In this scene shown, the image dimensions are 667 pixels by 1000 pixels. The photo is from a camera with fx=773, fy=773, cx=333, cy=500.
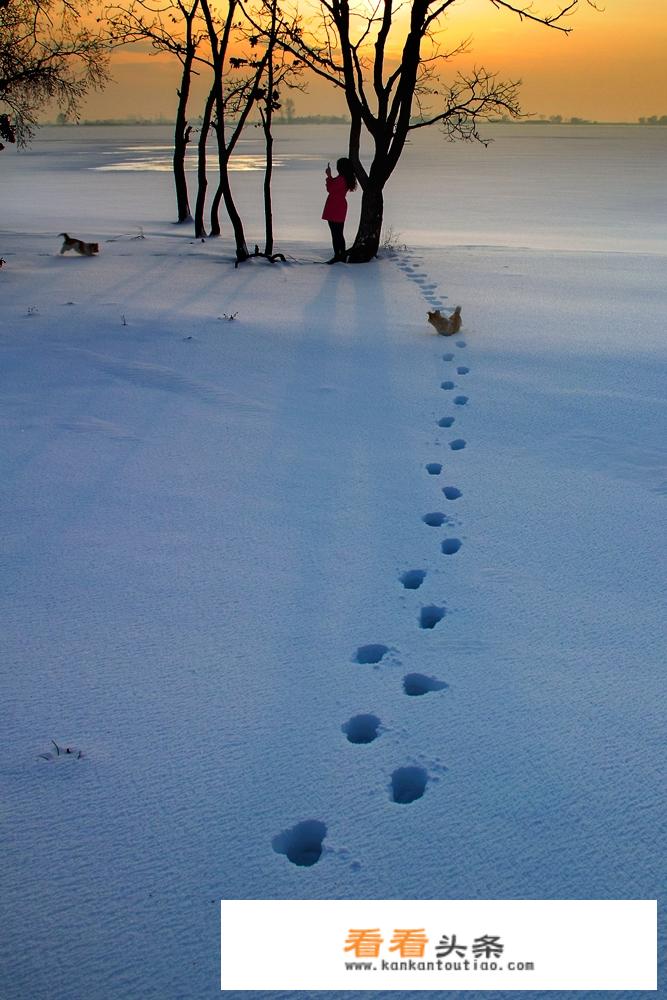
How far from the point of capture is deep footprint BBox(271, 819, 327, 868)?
6.42ft

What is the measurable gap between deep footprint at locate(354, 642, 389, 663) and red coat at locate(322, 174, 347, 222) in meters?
7.92

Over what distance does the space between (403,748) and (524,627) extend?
79 cm

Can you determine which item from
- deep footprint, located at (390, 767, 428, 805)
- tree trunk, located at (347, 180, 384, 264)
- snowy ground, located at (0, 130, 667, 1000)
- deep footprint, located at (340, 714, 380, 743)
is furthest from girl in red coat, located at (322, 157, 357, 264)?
deep footprint, located at (390, 767, 428, 805)

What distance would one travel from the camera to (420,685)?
2.52 meters

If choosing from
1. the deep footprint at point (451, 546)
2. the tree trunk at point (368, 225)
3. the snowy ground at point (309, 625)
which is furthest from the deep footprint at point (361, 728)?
the tree trunk at point (368, 225)

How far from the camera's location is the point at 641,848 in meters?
1.94

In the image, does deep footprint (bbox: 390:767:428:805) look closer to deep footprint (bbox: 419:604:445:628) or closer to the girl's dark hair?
deep footprint (bbox: 419:604:445:628)

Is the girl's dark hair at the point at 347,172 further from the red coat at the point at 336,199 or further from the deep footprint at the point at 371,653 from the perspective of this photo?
the deep footprint at the point at 371,653

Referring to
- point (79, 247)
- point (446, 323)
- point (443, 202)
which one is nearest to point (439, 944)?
point (446, 323)

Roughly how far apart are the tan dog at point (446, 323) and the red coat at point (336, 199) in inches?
143

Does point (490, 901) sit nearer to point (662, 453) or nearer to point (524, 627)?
point (524, 627)

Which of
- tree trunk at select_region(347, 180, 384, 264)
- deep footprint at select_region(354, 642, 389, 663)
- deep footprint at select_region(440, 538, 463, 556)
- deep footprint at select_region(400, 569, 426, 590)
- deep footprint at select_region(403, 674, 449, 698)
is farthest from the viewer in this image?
tree trunk at select_region(347, 180, 384, 264)

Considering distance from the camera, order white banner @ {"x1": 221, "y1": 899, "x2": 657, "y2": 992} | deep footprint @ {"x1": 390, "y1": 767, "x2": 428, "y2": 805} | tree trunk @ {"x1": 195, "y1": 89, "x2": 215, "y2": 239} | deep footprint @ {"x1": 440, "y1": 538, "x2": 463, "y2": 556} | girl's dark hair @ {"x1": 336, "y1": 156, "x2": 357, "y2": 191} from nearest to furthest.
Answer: white banner @ {"x1": 221, "y1": 899, "x2": 657, "y2": 992}
deep footprint @ {"x1": 390, "y1": 767, "x2": 428, "y2": 805}
deep footprint @ {"x1": 440, "y1": 538, "x2": 463, "y2": 556}
girl's dark hair @ {"x1": 336, "y1": 156, "x2": 357, "y2": 191}
tree trunk @ {"x1": 195, "y1": 89, "x2": 215, "y2": 239}

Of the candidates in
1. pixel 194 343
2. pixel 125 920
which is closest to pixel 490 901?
pixel 125 920
